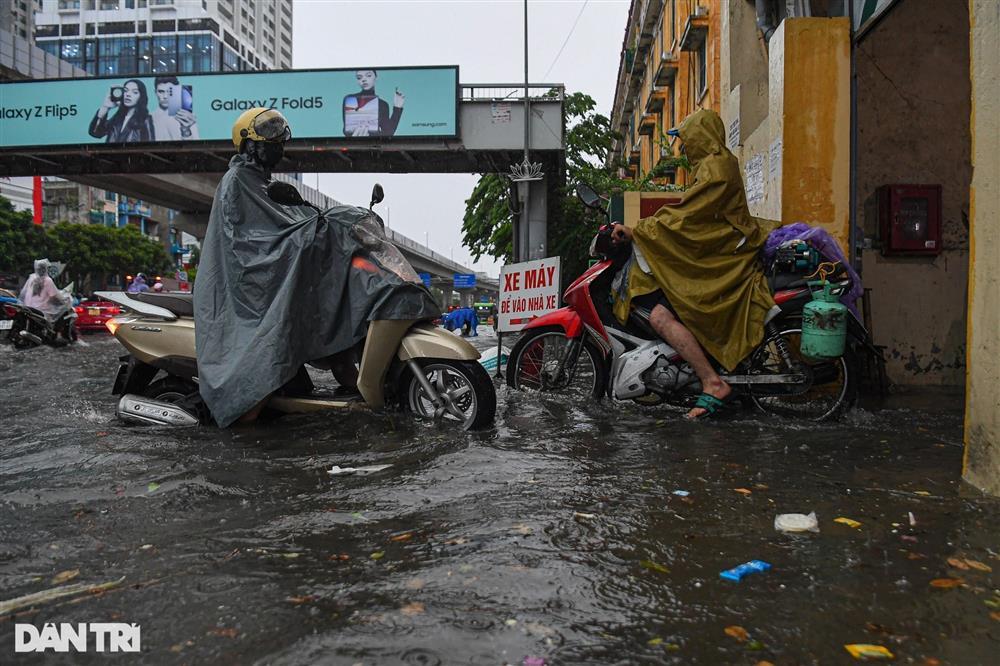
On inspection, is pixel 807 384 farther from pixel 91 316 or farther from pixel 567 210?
pixel 91 316

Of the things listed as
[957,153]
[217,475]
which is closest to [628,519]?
[217,475]

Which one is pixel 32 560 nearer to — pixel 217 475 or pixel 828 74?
pixel 217 475

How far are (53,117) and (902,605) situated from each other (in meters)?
30.2

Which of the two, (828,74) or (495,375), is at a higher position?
(828,74)

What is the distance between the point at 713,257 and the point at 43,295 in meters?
13.9

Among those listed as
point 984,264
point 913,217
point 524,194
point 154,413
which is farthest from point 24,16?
point 984,264

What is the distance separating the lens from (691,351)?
499 cm

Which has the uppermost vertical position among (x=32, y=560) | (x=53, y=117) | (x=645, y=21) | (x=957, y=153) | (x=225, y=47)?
(x=225, y=47)

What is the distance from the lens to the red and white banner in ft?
22.7

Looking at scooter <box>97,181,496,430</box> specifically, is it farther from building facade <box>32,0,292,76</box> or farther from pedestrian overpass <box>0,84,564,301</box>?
building facade <box>32,0,292,76</box>

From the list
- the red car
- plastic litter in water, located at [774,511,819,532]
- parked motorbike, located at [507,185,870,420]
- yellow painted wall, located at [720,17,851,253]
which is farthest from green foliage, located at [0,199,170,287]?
plastic litter in water, located at [774,511,819,532]

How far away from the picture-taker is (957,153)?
271 inches

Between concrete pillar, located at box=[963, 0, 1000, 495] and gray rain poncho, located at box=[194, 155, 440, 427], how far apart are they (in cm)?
287

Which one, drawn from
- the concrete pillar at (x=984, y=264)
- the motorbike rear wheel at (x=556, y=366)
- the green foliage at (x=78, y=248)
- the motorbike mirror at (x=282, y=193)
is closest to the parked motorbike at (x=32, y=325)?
the motorbike mirror at (x=282, y=193)
